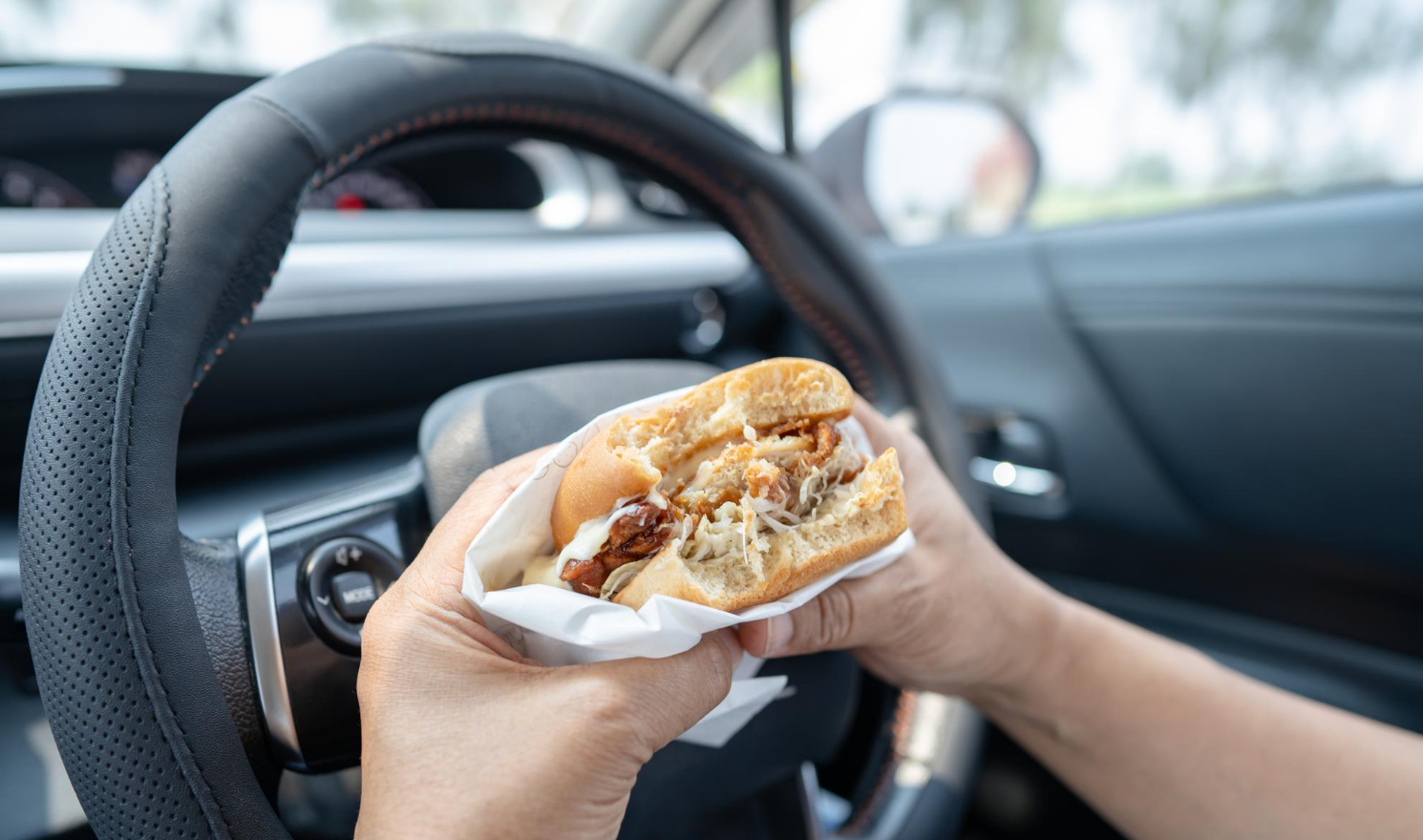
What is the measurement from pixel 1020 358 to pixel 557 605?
5.42ft

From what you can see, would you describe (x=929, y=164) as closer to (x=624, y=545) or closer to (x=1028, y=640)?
(x=1028, y=640)

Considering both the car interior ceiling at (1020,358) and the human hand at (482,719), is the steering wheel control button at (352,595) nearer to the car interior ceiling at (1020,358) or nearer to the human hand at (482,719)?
the human hand at (482,719)

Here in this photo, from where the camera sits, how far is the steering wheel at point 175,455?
1.85ft

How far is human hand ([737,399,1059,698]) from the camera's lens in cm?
81

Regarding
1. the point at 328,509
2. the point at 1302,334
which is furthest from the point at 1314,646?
the point at 328,509

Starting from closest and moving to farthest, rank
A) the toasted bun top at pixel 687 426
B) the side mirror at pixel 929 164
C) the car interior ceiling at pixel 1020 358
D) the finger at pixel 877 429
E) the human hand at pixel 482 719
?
the human hand at pixel 482 719
the toasted bun top at pixel 687 426
the finger at pixel 877 429
the car interior ceiling at pixel 1020 358
the side mirror at pixel 929 164

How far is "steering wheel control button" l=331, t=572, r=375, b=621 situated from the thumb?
346mm

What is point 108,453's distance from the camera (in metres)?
0.58

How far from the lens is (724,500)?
2.32ft

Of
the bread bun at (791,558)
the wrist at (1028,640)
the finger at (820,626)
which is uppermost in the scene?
the bread bun at (791,558)

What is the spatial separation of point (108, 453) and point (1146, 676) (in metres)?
1.13

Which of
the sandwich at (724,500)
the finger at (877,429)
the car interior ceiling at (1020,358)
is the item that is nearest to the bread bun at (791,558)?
the sandwich at (724,500)

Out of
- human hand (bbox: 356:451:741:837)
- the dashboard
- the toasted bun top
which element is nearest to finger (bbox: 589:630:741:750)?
human hand (bbox: 356:451:741:837)

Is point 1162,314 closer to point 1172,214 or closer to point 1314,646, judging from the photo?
point 1172,214
